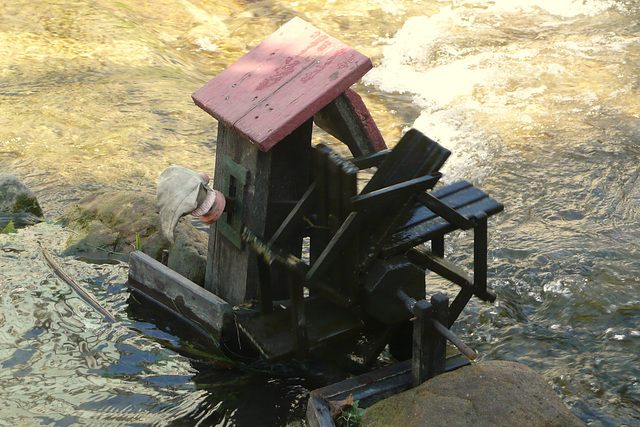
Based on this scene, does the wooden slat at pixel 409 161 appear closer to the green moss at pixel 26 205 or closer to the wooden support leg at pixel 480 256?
the wooden support leg at pixel 480 256

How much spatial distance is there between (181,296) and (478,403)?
2298mm

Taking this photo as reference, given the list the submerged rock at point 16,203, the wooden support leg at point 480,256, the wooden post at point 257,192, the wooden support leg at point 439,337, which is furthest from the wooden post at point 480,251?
the submerged rock at point 16,203

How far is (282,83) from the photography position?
422 cm

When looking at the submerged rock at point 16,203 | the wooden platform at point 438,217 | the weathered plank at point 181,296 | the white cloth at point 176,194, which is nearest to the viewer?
the white cloth at point 176,194

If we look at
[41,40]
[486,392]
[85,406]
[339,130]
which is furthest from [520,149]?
[41,40]

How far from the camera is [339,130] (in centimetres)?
437

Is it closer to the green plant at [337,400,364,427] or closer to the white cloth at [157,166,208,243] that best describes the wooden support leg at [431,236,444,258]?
the green plant at [337,400,364,427]

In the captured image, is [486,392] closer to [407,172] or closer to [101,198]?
[407,172]

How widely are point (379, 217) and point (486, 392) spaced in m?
1.15

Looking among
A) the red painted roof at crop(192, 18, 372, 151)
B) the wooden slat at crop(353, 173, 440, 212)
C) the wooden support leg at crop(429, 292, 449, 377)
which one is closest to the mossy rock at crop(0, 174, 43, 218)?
A: the red painted roof at crop(192, 18, 372, 151)

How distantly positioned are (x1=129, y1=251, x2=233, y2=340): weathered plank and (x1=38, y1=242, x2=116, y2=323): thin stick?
294 millimetres

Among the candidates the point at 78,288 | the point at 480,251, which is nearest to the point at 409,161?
the point at 480,251

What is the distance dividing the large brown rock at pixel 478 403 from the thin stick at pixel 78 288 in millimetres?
2448

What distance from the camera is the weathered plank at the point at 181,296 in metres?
4.53
